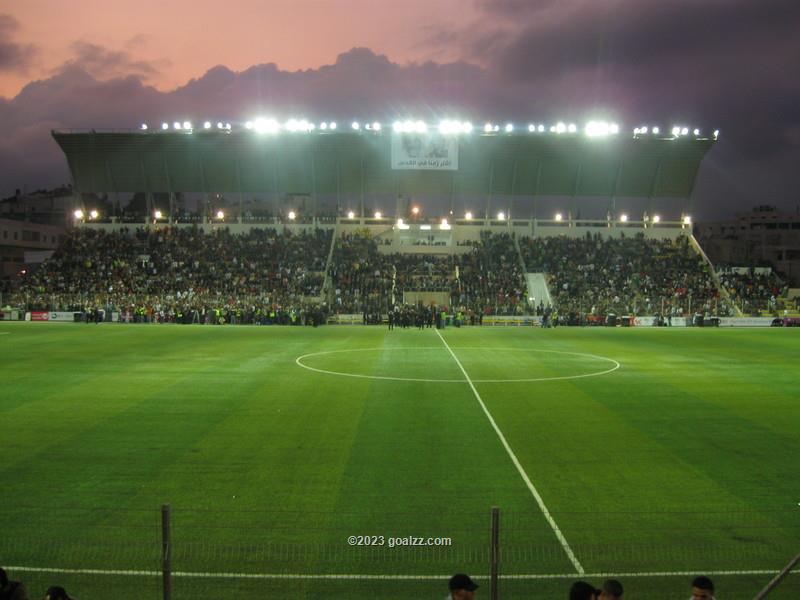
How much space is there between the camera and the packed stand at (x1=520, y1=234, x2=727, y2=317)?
52.2 m

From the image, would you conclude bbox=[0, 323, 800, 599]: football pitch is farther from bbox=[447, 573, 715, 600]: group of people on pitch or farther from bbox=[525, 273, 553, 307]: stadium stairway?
bbox=[525, 273, 553, 307]: stadium stairway

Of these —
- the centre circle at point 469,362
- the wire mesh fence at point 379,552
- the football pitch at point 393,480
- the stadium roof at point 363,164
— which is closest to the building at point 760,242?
the stadium roof at point 363,164

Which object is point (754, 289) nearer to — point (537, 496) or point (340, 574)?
point (537, 496)

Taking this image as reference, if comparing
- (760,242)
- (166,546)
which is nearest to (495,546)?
(166,546)

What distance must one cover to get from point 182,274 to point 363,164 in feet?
65.9

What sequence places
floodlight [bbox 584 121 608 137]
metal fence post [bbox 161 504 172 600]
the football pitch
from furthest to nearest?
floodlight [bbox 584 121 608 137] < the football pitch < metal fence post [bbox 161 504 172 600]

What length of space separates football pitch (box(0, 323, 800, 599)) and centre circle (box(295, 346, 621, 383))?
17.1 inches

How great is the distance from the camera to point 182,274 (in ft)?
186

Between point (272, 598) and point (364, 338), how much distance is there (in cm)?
2879

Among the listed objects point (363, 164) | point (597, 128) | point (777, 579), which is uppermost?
point (597, 128)

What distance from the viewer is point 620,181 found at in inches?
2584

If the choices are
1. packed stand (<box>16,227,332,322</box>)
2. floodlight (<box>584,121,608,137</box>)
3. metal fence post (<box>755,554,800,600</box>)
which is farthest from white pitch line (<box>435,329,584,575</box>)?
floodlight (<box>584,121,608,137</box>)

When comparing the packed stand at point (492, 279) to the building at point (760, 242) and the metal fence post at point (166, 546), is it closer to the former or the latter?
the building at point (760, 242)

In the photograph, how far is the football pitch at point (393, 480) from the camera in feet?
23.1
